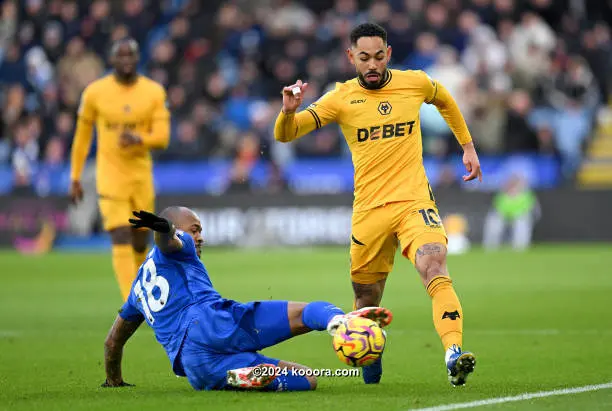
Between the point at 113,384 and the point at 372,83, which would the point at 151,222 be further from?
the point at 372,83

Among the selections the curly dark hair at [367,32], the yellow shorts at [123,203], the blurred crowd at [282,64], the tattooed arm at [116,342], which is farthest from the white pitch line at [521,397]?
the blurred crowd at [282,64]

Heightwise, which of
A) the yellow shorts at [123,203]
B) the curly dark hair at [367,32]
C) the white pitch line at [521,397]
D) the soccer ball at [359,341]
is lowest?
the white pitch line at [521,397]

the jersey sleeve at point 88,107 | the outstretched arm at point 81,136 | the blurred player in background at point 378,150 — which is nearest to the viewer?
the blurred player in background at point 378,150

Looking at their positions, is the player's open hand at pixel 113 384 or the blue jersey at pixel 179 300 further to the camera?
the player's open hand at pixel 113 384

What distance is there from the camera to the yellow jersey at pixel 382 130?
8375 mm

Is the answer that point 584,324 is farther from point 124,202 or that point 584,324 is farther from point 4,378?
point 4,378

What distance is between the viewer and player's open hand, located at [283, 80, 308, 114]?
786 cm

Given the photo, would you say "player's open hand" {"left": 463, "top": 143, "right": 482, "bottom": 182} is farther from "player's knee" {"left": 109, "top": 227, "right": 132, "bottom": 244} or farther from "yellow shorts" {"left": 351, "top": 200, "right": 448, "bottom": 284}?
"player's knee" {"left": 109, "top": 227, "right": 132, "bottom": 244}

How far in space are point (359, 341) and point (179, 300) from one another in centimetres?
138

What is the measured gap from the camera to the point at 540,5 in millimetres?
27891

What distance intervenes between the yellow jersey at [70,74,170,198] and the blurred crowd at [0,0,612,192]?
41.3 feet

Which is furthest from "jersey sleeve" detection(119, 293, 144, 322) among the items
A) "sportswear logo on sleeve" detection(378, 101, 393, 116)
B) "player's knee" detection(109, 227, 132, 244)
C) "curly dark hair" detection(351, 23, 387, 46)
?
"player's knee" detection(109, 227, 132, 244)

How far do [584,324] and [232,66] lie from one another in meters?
17.9

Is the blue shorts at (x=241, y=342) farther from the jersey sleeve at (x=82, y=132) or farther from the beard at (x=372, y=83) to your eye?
the jersey sleeve at (x=82, y=132)
